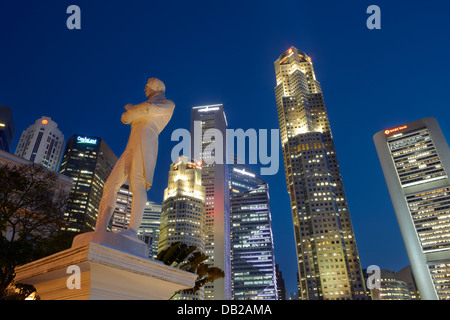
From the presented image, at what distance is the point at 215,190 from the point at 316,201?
6825cm

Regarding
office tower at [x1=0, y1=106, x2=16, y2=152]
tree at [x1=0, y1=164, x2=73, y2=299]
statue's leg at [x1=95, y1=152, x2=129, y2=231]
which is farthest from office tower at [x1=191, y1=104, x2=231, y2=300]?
statue's leg at [x1=95, y1=152, x2=129, y2=231]

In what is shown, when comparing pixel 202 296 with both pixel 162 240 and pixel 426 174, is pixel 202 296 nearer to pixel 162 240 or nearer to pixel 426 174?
pixel 162 240

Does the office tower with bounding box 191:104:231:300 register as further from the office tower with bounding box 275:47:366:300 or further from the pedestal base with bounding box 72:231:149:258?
the pedestal base with bounding box 72:231:149:258

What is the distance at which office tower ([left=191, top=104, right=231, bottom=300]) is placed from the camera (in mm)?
147375

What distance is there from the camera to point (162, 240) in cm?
13550

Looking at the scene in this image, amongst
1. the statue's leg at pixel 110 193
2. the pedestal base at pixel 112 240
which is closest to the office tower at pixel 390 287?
the statue's leg at pixel 110 193

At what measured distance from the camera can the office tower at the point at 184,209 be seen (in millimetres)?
133250

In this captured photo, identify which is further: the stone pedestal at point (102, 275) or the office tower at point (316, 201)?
the office tower at point (316, 201)

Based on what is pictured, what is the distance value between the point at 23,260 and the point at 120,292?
9.85 meters

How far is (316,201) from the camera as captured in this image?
11800cm

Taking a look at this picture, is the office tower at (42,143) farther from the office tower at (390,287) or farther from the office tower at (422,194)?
the office tower at (390,287)

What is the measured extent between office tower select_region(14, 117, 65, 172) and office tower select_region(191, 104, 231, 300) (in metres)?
75.6

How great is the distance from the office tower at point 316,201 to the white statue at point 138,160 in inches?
4384

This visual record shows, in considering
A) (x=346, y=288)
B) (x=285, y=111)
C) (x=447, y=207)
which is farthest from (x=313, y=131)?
(x=346, y=288)
